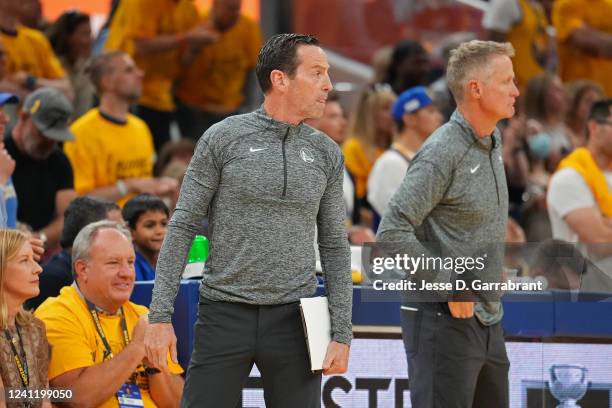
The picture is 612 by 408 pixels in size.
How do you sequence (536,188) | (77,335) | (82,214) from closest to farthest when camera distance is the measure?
1. (77,335)
2. (82,214)
3. (536,188)

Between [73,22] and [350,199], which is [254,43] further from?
[350,199]

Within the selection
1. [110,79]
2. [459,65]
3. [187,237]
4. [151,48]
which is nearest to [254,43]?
[151,48]

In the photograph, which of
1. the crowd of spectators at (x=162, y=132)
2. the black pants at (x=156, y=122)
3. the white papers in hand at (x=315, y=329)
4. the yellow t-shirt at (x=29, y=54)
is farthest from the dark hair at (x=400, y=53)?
the white papers in hand at (x=315, y=329)

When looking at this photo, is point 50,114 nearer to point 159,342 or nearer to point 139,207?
point 139,207

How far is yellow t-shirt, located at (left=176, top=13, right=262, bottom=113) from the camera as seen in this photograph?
10.3 metres

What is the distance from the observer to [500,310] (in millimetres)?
5023

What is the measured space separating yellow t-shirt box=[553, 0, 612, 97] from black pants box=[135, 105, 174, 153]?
12.3 feet

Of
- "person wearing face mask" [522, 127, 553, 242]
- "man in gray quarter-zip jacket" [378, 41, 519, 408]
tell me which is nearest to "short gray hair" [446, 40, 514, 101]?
"man in gray quarter-zip jacket" [378, 41, 519, 408]

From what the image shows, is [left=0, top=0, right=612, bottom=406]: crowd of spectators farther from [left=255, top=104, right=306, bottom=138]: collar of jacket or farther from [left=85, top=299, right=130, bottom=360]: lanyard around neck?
[left=255, top=104, right=306, bottom=138]: collar of jacket

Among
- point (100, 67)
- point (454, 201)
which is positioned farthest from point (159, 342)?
point (100, 67)

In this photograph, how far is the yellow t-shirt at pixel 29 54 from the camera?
9.16m

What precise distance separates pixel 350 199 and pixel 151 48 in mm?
2122

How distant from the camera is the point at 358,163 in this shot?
31.4 ft
